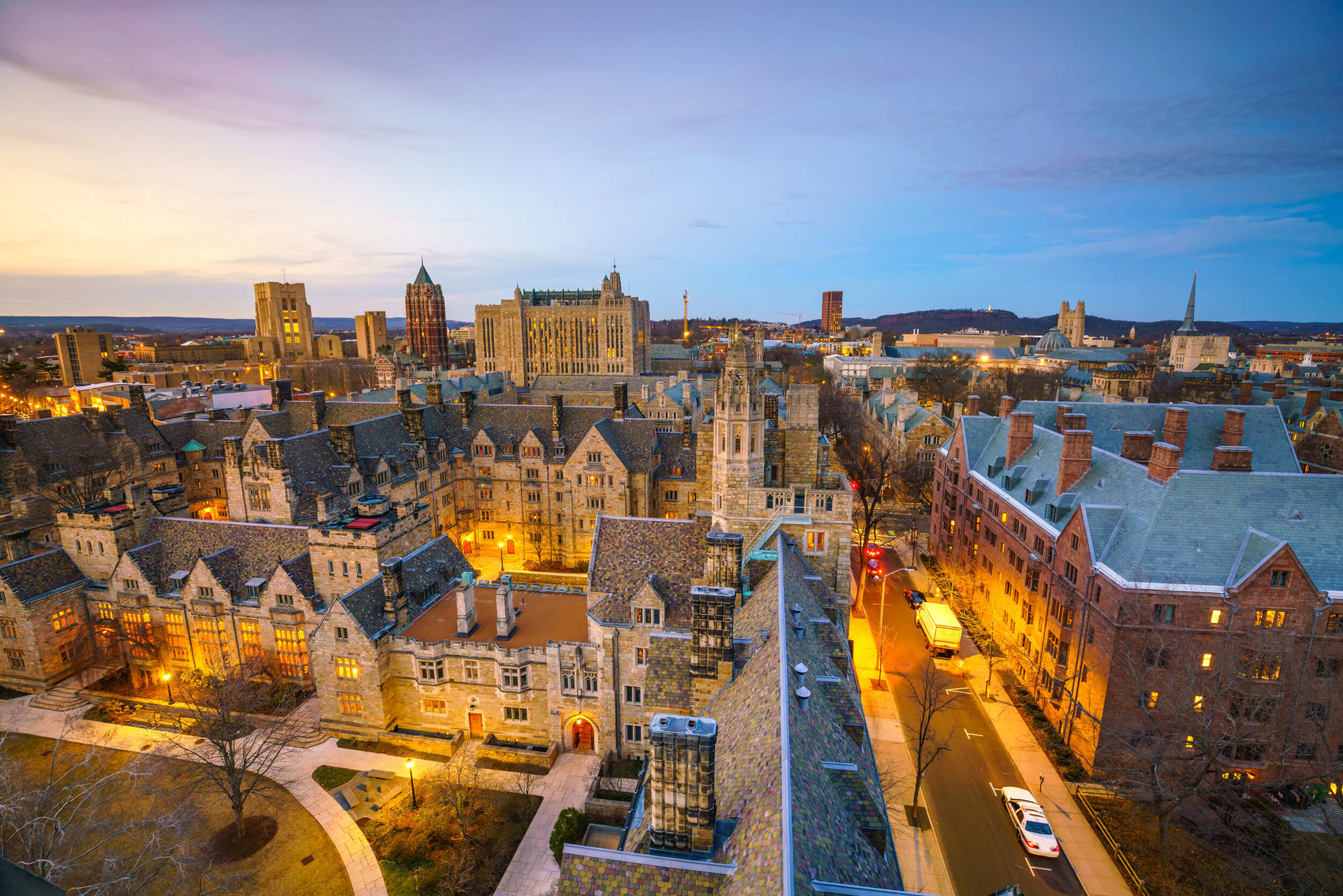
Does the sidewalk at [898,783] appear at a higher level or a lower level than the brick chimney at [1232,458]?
lower

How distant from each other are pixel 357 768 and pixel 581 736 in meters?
13.6

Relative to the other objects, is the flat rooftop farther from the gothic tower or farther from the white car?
the white car

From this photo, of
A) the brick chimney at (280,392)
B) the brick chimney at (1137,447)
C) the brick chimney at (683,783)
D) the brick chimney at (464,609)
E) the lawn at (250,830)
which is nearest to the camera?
the brick chimney at (683,783)

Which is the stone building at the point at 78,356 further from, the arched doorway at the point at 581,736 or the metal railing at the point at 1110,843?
the metal railing at the point at 1110,843

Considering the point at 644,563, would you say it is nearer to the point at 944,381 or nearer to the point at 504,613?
the point at 504,613

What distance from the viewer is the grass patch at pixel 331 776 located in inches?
1446

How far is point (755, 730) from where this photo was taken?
22828 millimetres

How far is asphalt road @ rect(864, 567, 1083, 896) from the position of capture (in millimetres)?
30766

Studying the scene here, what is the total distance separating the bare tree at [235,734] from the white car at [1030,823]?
135ft

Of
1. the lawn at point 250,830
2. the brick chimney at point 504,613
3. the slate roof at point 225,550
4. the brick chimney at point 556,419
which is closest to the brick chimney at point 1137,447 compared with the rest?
the brick chimney at point 504,613

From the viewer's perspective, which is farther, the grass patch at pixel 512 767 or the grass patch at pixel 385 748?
the grass patch at pixel 385 748

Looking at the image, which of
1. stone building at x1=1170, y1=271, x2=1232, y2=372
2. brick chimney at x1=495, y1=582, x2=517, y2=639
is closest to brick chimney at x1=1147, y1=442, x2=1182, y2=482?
brick chimney at x1=495, y1=582, x2=517, y2=639

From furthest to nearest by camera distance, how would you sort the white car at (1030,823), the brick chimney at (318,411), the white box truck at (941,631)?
the brick chimney at (318,411) → the white box truck at (941,631) → the white car at (1030,823)

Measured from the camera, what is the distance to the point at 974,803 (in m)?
35.8
